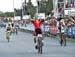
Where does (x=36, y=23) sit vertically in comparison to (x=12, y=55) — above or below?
above

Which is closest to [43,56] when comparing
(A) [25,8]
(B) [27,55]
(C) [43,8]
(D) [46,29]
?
(B) [27,55]

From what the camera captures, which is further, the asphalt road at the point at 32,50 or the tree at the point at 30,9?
the tree at the point at 30,9

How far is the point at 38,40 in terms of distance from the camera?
22.4 metres

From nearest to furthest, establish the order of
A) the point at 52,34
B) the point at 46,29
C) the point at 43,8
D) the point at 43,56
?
the point at 43,56, the point at 52,34, the point at 46,29, the point at 43,8

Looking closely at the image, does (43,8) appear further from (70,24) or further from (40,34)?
(40,34)

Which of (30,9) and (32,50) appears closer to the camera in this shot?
(32,50)

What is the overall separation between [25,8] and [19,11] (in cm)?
A: 1880

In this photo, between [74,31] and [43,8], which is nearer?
[74,31]

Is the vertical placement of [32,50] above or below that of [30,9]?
below

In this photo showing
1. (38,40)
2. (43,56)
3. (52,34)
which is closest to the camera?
(43,56)

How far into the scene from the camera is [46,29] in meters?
49.1

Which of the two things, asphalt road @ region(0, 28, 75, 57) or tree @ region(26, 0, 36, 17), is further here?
tree @ region(26, 0, 36, 17)

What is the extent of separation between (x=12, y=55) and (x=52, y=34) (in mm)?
23896

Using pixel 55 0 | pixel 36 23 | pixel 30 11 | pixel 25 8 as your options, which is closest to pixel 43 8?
pixel 30 11
